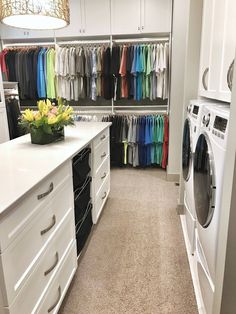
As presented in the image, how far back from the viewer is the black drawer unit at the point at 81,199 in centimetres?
187

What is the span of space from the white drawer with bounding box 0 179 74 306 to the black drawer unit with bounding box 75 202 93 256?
1.44 feet

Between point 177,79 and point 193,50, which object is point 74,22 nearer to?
point 177,79

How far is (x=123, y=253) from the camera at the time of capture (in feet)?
6.90

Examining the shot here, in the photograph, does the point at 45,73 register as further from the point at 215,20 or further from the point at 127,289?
the point at 127,289

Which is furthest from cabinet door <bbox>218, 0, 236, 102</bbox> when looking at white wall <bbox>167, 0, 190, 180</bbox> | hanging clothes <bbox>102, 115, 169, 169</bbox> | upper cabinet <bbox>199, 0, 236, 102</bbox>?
hanging clothes <bbox>102, 115, 169, 169</bbox>

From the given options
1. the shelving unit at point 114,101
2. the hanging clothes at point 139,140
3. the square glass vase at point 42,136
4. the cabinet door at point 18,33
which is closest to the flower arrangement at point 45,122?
the square glass vase at point 42,136

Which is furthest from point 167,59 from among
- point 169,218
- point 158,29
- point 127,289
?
point 127,289

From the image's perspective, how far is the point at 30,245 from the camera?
112 centimetres

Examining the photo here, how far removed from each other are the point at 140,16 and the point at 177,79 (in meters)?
1.23

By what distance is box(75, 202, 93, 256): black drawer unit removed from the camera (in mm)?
1926

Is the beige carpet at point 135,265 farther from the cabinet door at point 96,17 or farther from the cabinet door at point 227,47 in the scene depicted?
the cabinet door at point 96,17

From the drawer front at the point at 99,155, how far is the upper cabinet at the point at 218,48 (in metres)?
1.05

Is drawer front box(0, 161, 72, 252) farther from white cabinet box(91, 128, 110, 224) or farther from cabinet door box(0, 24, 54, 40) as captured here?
cabinet door box(0, 24, 54, 40)

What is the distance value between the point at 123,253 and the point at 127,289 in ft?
1.27
